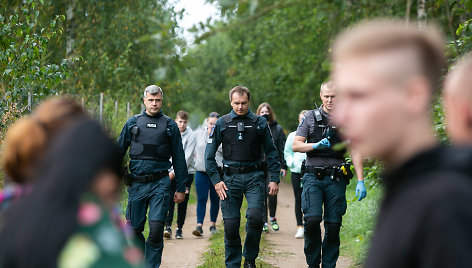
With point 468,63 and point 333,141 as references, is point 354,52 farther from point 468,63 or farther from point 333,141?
point 333,141

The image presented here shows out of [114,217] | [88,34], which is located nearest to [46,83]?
[114,217]

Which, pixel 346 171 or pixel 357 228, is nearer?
pixel 346 171

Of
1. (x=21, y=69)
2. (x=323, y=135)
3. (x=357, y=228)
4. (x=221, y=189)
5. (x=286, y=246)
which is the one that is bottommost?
(x=286, y=246)

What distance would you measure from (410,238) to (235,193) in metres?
6.79

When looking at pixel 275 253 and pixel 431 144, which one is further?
pixel 275 253

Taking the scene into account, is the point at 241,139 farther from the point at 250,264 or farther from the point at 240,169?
the point at 250,264

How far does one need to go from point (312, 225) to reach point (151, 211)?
1.85 metres

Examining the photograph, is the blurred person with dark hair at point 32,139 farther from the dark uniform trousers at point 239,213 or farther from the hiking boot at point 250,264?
the hiking boot at point 250,264

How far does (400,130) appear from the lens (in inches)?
74.9

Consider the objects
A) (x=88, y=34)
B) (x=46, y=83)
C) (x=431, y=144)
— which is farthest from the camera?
(x=88, y=34)

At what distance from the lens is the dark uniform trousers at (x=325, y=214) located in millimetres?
7859

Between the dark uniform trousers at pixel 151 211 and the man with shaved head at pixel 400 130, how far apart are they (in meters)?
6.19

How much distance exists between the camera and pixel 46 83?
31.6 feet

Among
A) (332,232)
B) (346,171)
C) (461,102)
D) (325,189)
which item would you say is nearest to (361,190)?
(346,171)
